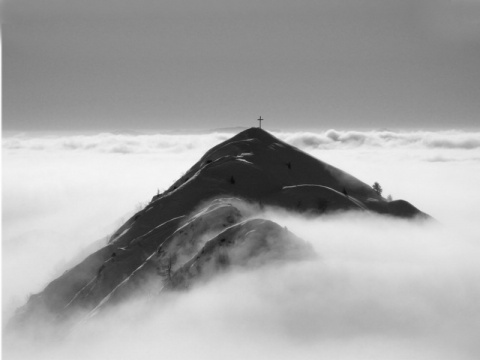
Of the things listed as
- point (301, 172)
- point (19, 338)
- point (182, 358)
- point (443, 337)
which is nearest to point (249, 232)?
point (182, 358)

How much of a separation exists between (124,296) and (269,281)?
27839 mm

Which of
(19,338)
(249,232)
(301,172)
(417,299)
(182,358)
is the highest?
(301,172)

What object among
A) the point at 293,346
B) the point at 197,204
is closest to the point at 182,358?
the point at 293,346

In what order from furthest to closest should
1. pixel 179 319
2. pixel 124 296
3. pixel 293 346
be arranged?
pixel 124 296
pixel 179 319
pixel 293 346

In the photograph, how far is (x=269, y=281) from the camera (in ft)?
230

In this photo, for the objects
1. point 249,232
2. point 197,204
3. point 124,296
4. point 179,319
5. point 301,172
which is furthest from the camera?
point 301,172

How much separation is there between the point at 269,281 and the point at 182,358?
16.5 m

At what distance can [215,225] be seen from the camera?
85.5 m

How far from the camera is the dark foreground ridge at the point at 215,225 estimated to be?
75.8 meters

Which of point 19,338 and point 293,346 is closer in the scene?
point 293,346

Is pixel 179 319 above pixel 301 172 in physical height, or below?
below

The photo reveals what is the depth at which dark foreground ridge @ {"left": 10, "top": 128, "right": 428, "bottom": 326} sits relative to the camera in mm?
75812

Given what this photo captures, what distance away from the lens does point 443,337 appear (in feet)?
205

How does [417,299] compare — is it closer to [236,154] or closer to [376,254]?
[376,254]
